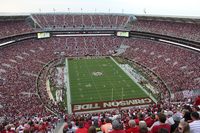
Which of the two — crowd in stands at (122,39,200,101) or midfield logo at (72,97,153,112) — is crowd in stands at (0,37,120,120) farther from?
crowd in stands at (122,39,200,101)

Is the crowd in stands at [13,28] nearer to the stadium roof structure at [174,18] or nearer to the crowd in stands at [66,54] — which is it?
the crowd in stands at [66,54]

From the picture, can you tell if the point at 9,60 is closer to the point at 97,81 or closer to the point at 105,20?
the point at 97,81

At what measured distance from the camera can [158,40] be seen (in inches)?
2660

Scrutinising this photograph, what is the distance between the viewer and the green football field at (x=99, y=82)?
41162mm

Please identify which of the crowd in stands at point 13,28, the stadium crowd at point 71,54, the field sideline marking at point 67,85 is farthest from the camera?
the crowd in stands at point 13,28

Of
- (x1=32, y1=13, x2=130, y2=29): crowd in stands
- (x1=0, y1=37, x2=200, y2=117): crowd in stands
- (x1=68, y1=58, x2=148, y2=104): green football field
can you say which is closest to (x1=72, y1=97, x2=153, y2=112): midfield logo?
(x1=68, y1=58, x2=148, y2=104): green football field

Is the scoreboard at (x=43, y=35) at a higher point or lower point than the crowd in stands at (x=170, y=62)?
higher

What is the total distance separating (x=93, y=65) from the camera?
58.6m

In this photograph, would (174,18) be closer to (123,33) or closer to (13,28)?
(123,33)

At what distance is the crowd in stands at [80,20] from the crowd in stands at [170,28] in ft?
18.4

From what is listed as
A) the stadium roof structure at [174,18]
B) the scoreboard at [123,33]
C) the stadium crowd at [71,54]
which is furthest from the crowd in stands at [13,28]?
the stadium roof structure at [174,18]

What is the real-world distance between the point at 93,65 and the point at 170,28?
822 inches

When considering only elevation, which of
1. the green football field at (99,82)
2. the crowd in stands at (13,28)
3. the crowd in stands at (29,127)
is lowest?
the green football field at (99,82)

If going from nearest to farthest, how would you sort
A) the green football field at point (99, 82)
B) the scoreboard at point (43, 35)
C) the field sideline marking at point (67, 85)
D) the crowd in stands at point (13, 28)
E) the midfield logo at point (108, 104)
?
1. the midfield logo at point (108, 104)
2. the field sideline marking at point (67, 85)
3. the green football field at point (99, 82)
4. the crowd in stands at point (13, 28)
5. the scoreboard at point (43, 35)
